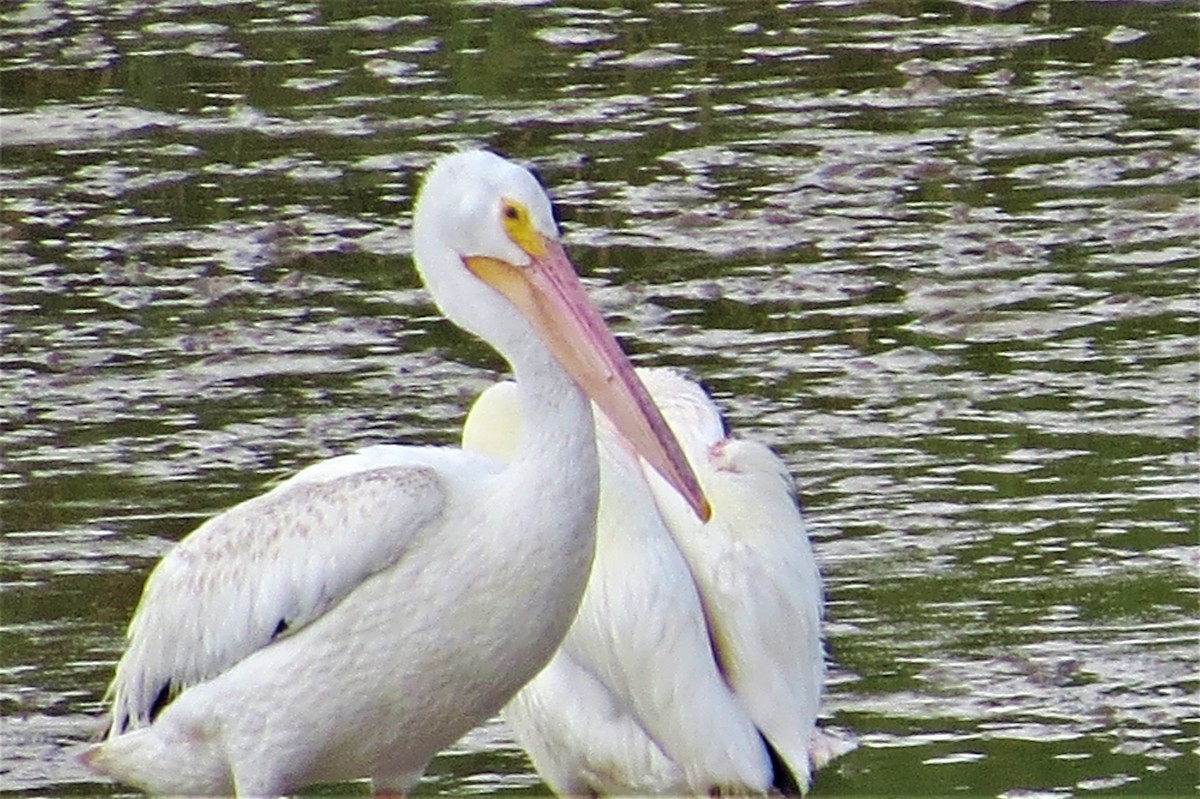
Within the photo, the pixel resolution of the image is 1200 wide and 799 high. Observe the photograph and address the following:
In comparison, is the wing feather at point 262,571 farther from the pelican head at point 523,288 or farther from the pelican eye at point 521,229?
the pelican eye at point 521,229

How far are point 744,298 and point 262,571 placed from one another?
11.7 feet

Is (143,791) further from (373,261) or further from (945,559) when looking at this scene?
(373,261)

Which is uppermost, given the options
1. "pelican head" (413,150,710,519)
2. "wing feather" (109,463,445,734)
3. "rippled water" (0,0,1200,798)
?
"pelican head" (413,150,710,519)

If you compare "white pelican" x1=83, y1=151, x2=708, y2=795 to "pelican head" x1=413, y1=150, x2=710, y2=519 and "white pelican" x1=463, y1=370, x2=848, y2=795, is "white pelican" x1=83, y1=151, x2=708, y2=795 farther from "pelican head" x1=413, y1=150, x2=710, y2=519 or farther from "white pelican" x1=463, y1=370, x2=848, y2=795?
"white pelican" x1=463, y1=370, x2=848, y2=795

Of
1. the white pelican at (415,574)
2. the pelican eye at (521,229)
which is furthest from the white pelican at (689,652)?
the pelican eye at (521,229)

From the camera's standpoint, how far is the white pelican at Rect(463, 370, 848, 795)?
5.28 meters

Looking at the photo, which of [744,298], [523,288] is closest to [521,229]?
[523,288]

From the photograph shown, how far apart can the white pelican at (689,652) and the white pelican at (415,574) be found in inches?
12.0

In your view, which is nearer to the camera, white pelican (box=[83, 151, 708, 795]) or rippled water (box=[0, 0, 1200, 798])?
white pelican (box=[83, 151, 708, 795])

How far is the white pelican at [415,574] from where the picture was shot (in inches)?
192

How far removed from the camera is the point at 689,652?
17.3 ft

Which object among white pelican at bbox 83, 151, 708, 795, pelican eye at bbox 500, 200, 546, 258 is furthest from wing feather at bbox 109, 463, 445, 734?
pelican eye at bbox 500, 200, 546, 258

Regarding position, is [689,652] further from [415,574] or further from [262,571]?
[262,571]

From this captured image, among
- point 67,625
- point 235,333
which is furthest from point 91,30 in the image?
point 67,625
